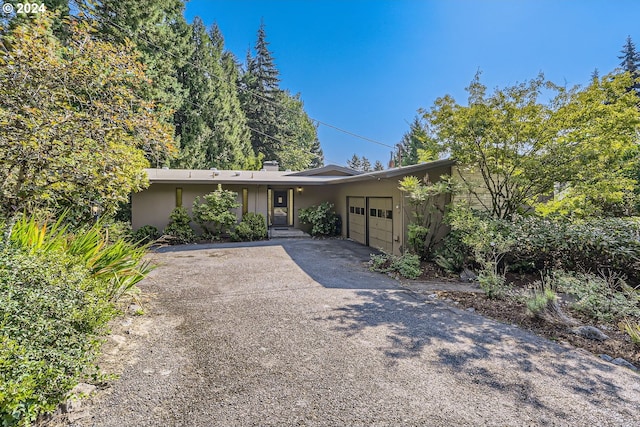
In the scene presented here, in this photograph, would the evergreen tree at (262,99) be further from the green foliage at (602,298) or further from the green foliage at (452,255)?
the green foliage at (602,298)

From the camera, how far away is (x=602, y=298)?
16.1 ft

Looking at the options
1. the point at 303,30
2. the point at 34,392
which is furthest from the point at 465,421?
the point at 303,30

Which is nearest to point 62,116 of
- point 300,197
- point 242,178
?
point 242,178

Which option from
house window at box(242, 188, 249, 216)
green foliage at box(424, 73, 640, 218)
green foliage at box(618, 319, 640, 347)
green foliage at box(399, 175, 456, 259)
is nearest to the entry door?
house window at box(242, 188, 249, 216)

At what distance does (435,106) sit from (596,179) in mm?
4146

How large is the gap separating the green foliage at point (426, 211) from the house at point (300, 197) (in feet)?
1.52

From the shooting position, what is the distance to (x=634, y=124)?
6.98 meters

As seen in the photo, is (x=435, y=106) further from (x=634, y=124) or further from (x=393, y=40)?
(x=393, y=40)

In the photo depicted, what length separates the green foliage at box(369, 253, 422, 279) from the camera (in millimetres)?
7367

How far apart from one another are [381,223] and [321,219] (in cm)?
366

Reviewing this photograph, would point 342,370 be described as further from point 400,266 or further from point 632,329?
point 400,266

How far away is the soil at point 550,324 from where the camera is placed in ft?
12.2

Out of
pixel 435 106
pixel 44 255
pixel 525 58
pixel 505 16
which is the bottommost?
pixel 44 255

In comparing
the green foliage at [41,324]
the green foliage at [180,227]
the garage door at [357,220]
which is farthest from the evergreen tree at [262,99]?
the green foliage at [41,324]
